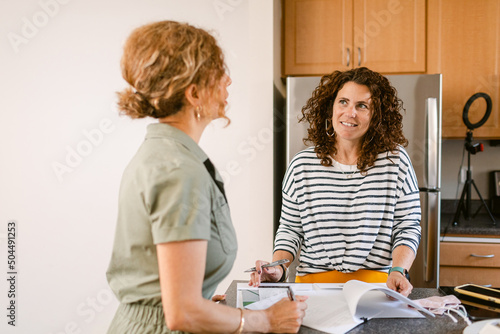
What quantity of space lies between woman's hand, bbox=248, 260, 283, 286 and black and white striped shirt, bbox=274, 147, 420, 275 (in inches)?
7.0

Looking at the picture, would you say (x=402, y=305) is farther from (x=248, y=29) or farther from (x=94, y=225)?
(x=94, y=225)

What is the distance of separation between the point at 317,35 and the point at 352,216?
4.97 ft

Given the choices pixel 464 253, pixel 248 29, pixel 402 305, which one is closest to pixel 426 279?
pixel 464 253

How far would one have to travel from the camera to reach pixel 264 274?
1.31m

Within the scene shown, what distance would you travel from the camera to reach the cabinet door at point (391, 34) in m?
2.57

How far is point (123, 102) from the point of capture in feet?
3.05

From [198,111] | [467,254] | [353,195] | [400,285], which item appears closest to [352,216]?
[353,195]

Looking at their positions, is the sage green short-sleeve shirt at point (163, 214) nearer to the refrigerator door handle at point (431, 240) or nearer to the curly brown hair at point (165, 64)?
the curly brown hair at point (165, 64)

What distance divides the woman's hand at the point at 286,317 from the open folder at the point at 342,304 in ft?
0.20

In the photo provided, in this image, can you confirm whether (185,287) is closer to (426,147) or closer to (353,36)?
(426,147)

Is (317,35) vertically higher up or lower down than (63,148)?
higher up

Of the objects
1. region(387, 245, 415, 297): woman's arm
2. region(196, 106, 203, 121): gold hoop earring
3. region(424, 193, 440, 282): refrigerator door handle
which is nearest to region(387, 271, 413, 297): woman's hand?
region(387, 245, 415, 297): woman's arm

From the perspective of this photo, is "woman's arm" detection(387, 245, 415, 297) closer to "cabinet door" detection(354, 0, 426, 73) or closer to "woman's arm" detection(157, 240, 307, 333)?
"woman's arm" detection(157, 240, 307, 333)

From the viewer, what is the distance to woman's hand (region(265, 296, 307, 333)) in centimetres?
91
